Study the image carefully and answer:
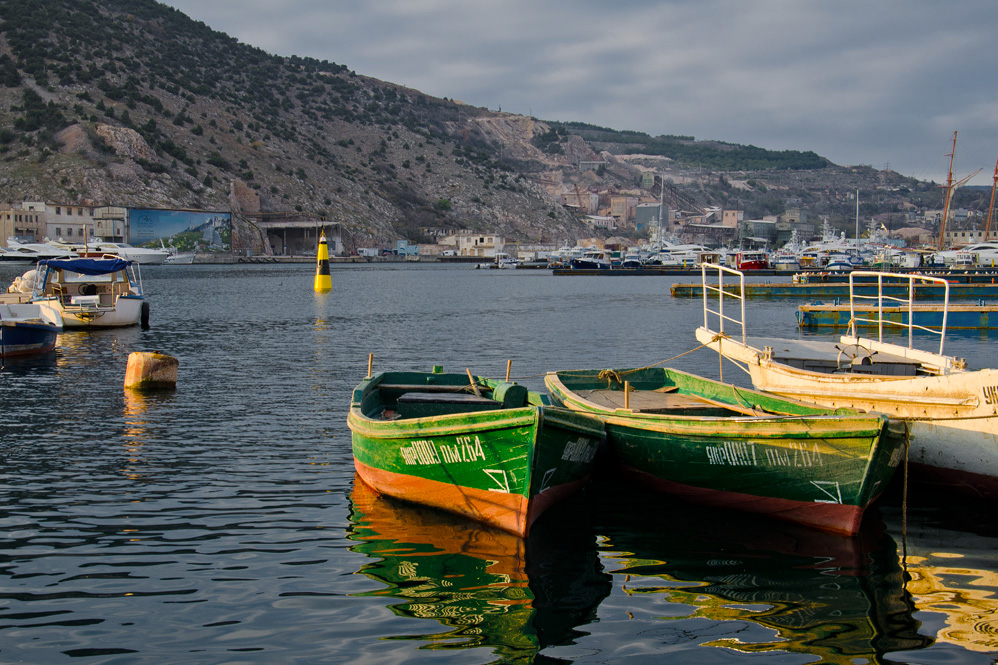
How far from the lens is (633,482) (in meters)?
13.8

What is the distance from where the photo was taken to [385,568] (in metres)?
10.2

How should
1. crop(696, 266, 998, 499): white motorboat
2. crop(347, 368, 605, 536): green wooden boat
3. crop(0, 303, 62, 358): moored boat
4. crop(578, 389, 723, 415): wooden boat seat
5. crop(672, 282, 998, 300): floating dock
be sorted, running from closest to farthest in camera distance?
crop(347, 368, 605, 536): green wooden boat, crop(696, 266, 998, 499): white motorboat, crop(578, 389, 723, 415): wooden boat seat, crop(0, 303, 62, 358): moored boat, crop(672, 282, 998, 300): floating dock

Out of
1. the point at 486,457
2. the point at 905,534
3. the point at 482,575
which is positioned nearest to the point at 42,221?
the point at 486,457

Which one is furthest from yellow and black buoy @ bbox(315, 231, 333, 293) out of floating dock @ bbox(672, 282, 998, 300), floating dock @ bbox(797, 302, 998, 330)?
floating dock @ bbox(797, 302, 998, 330)

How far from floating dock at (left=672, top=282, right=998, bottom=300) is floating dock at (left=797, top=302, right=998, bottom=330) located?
941 cm

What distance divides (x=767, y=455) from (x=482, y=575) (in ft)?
14.6

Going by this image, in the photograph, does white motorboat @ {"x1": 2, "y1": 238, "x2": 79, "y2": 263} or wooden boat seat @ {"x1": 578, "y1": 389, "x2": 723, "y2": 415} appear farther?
white motorboat @ {"x1": 2, "y1": 238, "x2": 79, "y2": 263}

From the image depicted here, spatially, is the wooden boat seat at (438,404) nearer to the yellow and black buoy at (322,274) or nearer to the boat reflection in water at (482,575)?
the boat reflection in water at (482,575)

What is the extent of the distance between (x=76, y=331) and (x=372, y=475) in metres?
30.9

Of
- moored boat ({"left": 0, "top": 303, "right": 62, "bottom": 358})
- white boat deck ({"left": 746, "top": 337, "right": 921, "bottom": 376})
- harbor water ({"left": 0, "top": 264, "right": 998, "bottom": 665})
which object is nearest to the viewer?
harbor water ({"left": 0, "top": 264, "right": 998, "bottom": 665})

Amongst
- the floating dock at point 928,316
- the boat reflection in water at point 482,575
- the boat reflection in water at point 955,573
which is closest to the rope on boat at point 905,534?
the boat reflection in water at point 955,573

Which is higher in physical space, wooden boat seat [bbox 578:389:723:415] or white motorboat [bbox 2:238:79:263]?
white motorboat [bbox 2:238:79:263]

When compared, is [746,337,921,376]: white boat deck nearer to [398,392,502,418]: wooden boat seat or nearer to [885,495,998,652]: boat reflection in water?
[885,495,998,652]: boat reflection in water

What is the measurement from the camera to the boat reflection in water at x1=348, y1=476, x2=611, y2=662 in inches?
332
